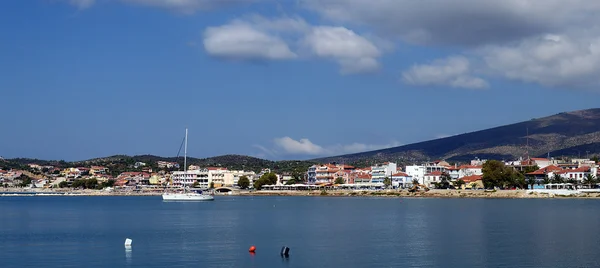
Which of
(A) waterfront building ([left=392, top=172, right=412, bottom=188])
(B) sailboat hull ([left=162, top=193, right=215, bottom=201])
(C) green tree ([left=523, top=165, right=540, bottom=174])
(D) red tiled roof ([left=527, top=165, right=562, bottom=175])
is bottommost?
(B) sailboat hull ([left=162, top=193, right=215, bottom=201])

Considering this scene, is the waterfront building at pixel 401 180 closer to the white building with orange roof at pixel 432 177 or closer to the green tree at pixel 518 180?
the white building with orange roof at pixel 432 177

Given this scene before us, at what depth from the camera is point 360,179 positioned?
13225 centimetres

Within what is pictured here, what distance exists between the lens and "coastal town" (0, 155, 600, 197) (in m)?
107

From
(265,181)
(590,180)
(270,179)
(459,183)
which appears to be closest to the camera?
(590,180)

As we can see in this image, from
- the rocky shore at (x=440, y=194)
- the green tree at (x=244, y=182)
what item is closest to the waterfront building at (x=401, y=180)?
the rocky shore at (x=440, y=194)

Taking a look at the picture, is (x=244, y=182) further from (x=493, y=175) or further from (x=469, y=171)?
(x=493, y=175)

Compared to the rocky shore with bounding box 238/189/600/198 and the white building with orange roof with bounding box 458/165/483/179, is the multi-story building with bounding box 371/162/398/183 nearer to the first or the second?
the white building with orange roof with bounding box 458/165/483/179

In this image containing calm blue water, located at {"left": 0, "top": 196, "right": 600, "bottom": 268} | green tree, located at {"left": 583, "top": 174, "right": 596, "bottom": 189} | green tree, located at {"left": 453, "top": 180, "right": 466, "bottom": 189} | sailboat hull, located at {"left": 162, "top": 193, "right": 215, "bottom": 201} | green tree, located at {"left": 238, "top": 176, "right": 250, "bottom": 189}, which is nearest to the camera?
calm blue water, located at {"left": 0, "top": 196, "right": 600, "bottom": 268}

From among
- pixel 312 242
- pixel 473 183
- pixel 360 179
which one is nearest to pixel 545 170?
pixel 473 183

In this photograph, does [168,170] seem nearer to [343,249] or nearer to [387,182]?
[387,182]

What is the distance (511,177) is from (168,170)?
101 m

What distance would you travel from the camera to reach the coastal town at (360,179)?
107m

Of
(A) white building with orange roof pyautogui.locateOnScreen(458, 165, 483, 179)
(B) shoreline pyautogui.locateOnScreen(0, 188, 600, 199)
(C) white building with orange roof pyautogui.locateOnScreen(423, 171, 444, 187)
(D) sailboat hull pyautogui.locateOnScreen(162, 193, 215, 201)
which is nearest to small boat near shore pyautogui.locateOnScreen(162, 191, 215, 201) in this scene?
(D) sailboat hull pyautogui.locateOnScreen(162, 193, 215, 201)

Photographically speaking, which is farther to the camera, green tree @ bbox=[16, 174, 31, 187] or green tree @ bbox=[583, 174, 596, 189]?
green tree @ bbox=[16, 174, 31, 187]
